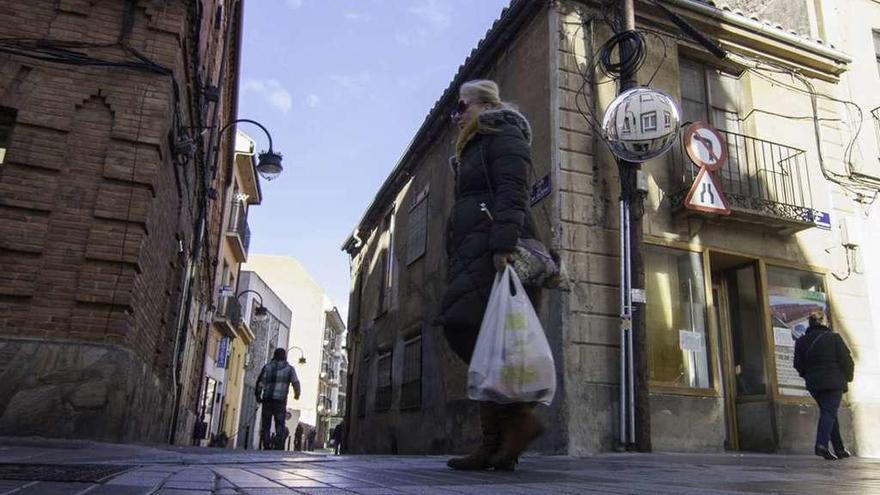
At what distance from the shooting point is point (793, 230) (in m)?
9.48

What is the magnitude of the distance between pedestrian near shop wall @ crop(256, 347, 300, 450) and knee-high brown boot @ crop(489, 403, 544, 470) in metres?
8.11

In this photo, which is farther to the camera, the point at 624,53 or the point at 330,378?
the point at 330,378

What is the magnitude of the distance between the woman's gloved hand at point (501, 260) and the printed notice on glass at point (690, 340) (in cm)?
583

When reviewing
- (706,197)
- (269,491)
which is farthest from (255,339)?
(269,491)

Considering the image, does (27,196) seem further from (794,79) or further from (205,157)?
(794,79)

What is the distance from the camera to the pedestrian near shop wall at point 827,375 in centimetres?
748

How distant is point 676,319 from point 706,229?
4.49 ft

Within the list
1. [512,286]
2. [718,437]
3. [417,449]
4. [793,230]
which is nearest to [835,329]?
[793,230]

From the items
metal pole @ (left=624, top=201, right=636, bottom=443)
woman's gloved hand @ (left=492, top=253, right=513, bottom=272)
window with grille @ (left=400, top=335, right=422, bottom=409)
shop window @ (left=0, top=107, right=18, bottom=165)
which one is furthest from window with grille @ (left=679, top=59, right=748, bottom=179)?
shop window @ (left=0, top=107, right=18, bottom=165)

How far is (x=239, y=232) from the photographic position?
1071 inches

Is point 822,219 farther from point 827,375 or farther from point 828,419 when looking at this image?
point 828,419

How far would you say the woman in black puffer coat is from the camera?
336 centimetres

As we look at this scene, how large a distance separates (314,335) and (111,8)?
52334 millimetres

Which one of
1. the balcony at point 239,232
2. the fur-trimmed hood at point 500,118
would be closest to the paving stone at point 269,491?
the fur-trimmed hood at point 500,118
